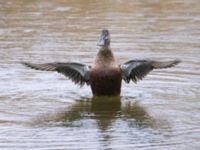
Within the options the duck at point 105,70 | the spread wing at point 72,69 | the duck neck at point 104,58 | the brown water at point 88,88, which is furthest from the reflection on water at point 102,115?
the duck neck at point 104,58

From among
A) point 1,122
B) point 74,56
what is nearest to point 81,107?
point 1,122

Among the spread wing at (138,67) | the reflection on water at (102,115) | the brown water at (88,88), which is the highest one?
the spread wing at (138,67)

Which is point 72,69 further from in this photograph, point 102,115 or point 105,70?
point 102,115

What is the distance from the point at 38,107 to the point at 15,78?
1.62 meters

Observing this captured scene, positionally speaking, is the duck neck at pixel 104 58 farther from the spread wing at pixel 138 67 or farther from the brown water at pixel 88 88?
the brown water at pixel 88 88

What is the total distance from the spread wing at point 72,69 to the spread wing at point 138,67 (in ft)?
1.62

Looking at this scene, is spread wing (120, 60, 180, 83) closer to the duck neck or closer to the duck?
the duck

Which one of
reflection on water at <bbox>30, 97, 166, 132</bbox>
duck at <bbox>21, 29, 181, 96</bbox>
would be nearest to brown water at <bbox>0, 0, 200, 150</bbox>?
reflection on water at <bbox>30, 97, 166, 132</bbox>

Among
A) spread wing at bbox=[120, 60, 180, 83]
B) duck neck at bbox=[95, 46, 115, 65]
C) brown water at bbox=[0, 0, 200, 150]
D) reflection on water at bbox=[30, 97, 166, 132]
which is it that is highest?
duck neck at bbox=[95, 46, 115, 65]

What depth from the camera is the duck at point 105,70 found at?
11.3 metres

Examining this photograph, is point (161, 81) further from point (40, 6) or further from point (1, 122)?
point (40, 6)

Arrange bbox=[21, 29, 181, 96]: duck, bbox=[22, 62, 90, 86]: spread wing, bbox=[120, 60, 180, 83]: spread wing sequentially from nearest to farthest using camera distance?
bbox=[21, 29, 181, 96]: duck
bbox=[120, 60, 180, 83]: spread wing
bbox=[22, 62, 90, 86]: spread wing

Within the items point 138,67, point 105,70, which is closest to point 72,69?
point 105,70

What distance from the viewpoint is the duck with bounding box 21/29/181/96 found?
1129 centimetres
